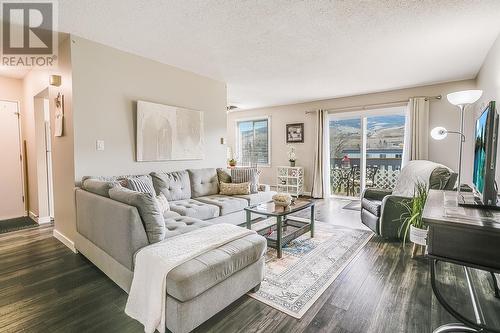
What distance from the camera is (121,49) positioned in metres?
3.15

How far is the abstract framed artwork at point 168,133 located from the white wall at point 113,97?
3.7 inches

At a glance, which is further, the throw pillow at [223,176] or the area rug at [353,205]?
the area rug at [353,205]

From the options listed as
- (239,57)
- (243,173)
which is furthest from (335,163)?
(239,57)

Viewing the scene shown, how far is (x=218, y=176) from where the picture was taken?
172 inches

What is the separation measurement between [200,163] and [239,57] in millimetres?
1824

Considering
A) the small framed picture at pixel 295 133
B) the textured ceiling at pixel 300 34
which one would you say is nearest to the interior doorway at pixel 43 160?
the textured ceiling at pixel 300 34

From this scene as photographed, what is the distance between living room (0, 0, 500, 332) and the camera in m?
1.78

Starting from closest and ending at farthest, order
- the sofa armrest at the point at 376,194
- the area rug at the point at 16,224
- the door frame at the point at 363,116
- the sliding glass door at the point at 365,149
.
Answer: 1. the area rug at the point at 16,224
2. the sofa armrest at the point at 376,194
3. the door frame at the point at 363,116
4. the sliding glass door at the point at 365,149

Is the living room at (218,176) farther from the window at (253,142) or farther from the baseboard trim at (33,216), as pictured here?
the window at (253,142)

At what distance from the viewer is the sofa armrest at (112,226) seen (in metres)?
1.91

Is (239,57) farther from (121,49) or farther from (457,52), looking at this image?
(457,52)

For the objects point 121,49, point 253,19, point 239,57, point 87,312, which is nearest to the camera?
point 87,312

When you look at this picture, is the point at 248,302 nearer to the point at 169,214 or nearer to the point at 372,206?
the point at 169,214

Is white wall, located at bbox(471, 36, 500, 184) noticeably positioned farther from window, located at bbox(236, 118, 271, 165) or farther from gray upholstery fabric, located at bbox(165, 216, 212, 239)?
window, located at bbox(236, 118, 271, 165)
